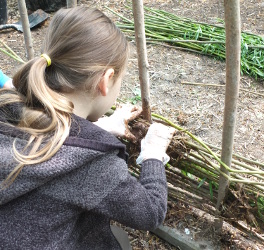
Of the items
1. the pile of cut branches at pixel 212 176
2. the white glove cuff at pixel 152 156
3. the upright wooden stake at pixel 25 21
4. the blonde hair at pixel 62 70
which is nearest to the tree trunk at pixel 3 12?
the upright wooden stake at pixel 25 21

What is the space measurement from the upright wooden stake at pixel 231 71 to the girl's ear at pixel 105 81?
388 millimetres

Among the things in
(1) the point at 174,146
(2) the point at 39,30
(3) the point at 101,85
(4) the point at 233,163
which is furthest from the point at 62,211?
(2) the point at 39,30

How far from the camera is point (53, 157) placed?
41.9 inches

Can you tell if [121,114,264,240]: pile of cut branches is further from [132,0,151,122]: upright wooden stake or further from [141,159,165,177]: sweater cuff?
[141,159,165,177]: sweater cuff

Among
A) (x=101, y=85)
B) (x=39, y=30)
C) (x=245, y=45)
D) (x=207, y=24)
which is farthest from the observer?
(x=39, y=30)

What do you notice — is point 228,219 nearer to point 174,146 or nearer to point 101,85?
point 174,146

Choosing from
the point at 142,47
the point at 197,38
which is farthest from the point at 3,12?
the point at 142,47

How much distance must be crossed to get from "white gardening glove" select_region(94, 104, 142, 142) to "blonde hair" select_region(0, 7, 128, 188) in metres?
0.33

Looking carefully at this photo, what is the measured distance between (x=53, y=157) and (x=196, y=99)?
2.07 metres

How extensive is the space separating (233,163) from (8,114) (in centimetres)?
97

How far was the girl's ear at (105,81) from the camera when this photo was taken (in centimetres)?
125

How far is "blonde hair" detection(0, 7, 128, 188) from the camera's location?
1.12 meters

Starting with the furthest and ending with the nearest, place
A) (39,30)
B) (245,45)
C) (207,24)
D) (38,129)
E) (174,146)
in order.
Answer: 1. (39,30)
2. (207,24)
3. (245,45)
4. (174,146)
5. (38,129)

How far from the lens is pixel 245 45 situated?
10.8ft
